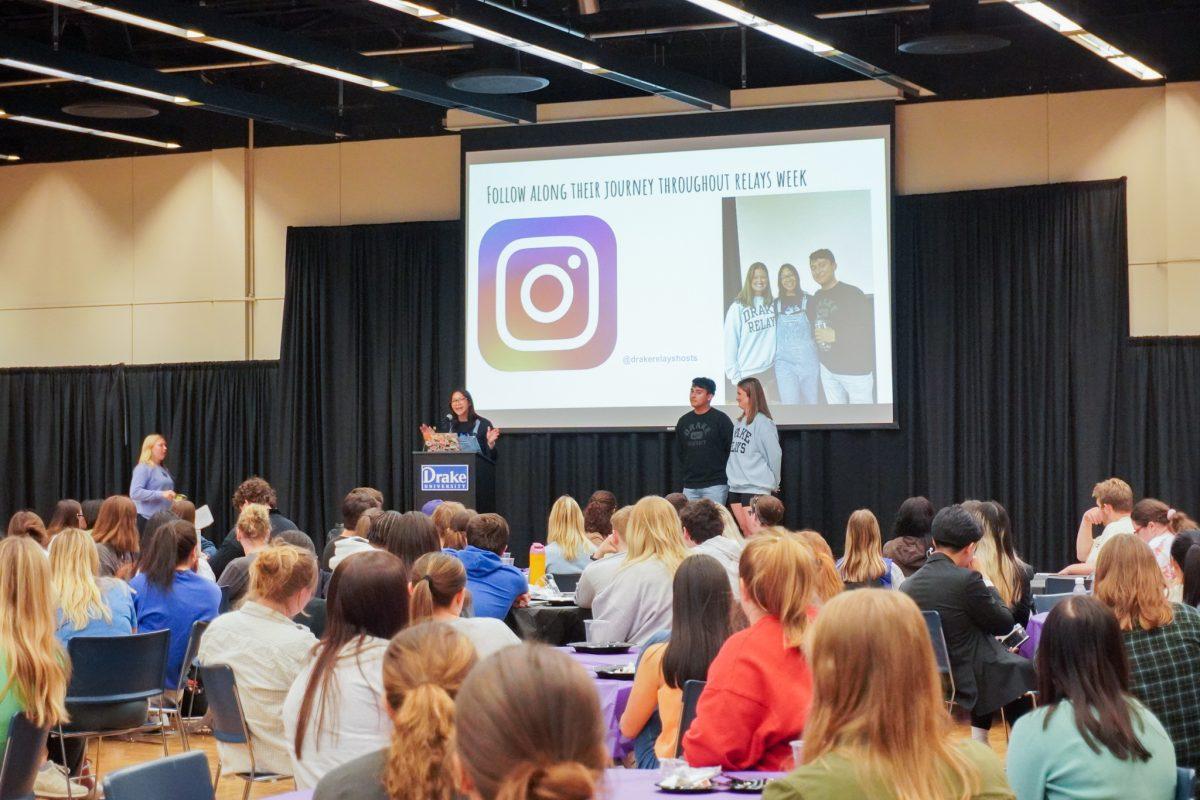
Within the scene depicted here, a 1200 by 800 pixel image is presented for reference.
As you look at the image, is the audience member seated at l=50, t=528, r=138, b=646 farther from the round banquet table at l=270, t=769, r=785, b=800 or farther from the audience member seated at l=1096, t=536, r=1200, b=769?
the audience member seated at l=1096, t=536, r=1200, b=769

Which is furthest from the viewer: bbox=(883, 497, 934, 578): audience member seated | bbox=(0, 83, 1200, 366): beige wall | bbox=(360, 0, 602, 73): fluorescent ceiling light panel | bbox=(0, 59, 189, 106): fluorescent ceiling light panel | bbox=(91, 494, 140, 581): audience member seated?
bbox=(0, 83, 1200, 366): beige wall

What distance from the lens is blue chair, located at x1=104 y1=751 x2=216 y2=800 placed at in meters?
2.97

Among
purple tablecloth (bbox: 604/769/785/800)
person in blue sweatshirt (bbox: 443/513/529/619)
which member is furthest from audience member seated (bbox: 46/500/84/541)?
purple tablecloth (bbox: 604/769/785/800)

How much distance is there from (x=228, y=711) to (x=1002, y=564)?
3812 millimetres

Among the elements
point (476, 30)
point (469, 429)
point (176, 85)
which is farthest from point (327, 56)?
point (469, 429)

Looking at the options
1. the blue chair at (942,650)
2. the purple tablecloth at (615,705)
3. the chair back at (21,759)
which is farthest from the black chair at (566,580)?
the chair back at (21,759)

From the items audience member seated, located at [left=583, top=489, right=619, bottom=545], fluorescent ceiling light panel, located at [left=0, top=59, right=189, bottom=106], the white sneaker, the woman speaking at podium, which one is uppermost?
fluorescent ceiling light panel, located at [left=0, top=59, right=189, bottom=106]

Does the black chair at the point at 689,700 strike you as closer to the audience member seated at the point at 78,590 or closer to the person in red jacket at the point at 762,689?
the person in red jacket at the point at 762,689

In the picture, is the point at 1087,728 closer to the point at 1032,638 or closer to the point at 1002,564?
the point at 1032,638

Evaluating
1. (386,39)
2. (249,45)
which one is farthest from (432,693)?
(386,39)

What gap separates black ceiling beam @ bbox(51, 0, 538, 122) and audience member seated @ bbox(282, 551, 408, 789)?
637 cm

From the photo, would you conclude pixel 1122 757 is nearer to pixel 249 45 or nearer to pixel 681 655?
pixel 681 655

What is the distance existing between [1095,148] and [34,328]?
10653 mm

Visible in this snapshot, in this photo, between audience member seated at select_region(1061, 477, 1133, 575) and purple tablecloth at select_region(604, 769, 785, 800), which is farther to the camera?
audience member seated at select_region(1061, 477, 1133, 575)
